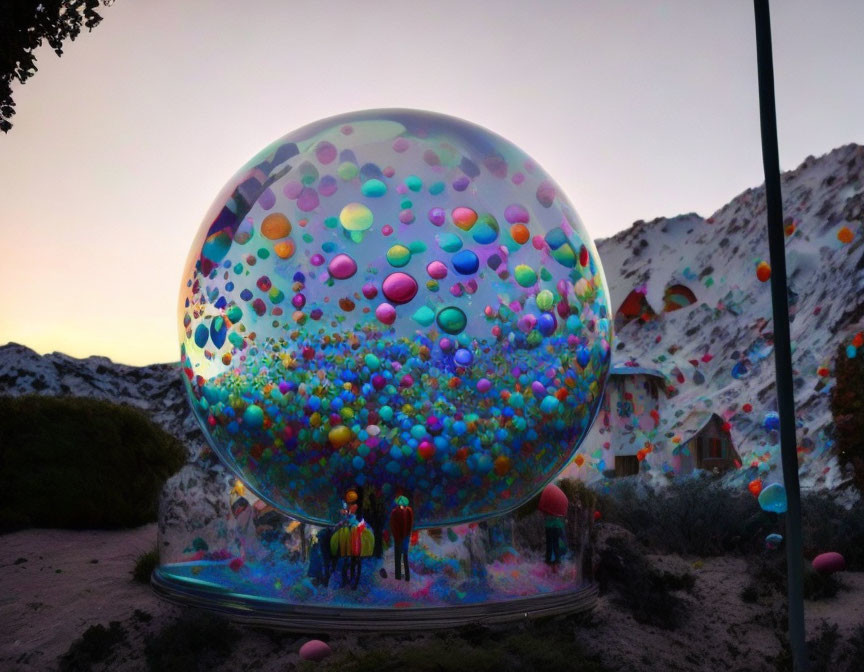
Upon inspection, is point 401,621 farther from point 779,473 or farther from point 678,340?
point 678,340

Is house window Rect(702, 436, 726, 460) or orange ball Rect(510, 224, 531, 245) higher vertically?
orange ball Rect(510, 224, 531, 245)

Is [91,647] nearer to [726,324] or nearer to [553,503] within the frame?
[553,503]

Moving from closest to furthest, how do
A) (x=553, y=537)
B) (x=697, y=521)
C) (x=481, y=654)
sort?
(x=481, y=654)
(x=553, y=537)
(x=697, y=521)

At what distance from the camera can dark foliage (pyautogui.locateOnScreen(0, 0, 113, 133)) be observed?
6.64 meters

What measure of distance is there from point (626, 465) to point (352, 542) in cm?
1347

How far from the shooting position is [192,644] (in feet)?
20.7

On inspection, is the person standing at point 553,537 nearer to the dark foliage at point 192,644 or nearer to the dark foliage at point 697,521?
the dark foliage at point 192,644

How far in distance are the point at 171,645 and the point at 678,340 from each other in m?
15.2

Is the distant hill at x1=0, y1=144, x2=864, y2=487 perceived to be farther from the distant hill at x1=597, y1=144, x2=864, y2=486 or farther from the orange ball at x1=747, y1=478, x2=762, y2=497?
the orange ball at x1=747, y1=478, x2=762, y2=497

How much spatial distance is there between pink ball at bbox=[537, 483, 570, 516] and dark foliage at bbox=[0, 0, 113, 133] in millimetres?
4582

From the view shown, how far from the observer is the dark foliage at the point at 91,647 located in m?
6.48

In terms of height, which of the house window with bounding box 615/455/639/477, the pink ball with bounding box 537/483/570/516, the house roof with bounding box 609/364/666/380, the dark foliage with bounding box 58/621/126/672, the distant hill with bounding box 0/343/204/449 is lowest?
the dark foliage with bounding box 58/621/126/672

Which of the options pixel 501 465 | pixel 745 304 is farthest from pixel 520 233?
pixel 745 304

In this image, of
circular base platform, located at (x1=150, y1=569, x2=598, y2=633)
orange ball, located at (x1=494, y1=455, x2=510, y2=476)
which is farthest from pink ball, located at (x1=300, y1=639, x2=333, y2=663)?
orange ball, located at (x1=494, y1=455, x2=510, y2=476)
